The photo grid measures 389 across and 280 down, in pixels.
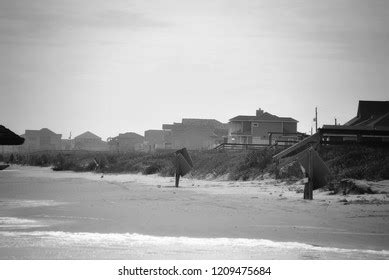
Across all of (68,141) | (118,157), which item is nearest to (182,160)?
(118,157)

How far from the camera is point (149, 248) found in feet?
26.6

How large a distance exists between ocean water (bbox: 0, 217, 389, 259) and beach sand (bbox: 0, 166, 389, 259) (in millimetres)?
15

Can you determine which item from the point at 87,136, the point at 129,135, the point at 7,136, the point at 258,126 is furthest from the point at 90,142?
the point at 7,136

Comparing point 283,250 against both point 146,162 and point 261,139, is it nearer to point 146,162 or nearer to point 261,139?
point 146,162

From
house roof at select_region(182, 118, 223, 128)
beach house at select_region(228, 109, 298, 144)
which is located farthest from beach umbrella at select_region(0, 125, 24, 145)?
house roof at select_region(182, 118, 223, 128)

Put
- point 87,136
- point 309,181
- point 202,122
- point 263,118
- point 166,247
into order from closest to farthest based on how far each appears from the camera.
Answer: point 166,247 → point 309,181 → point 263,118 → point 202,122 → point 87,136

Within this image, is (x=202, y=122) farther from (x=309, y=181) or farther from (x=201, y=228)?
(x=201, y=228)

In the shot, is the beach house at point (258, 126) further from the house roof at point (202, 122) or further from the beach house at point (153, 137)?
the beach house at point (153, 137)

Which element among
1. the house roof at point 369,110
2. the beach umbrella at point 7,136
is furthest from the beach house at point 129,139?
the beach umbrella at point 7,136

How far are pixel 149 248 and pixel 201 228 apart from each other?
232cm

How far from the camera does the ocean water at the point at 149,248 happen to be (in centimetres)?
755

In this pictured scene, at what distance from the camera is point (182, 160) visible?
77.9ft
